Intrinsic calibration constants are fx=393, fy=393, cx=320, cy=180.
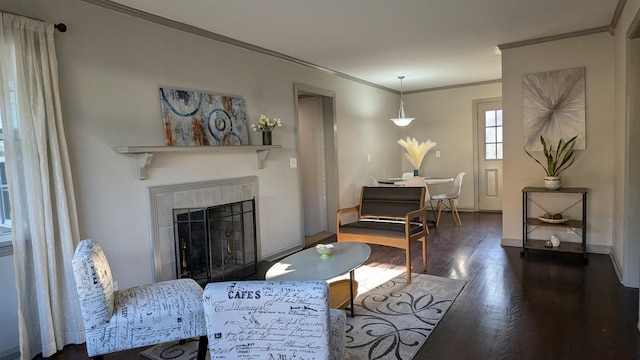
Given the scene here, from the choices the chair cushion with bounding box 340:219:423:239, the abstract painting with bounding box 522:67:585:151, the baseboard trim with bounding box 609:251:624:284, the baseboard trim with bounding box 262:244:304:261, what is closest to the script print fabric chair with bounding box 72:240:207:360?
the chair cushion with bounding box 340:219:423:239

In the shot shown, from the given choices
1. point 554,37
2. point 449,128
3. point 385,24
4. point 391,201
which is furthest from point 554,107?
point 449,128

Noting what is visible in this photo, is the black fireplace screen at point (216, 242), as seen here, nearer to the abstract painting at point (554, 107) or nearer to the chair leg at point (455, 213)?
the abstract painting at point (554, 107)

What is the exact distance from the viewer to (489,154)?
7137 mm

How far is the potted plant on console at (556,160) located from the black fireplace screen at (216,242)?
3.19 metres

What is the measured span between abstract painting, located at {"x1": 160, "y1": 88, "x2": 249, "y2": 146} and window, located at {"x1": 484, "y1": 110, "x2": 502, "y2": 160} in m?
4.88

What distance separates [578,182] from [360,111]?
322 cm

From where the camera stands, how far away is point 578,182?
4.32 meters

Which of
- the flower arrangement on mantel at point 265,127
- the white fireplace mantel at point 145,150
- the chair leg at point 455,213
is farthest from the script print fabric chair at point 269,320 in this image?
the chair leg at point 455,213

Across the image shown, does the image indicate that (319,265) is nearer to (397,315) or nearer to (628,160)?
(397,315)

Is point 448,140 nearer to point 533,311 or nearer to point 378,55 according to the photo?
point 378,55

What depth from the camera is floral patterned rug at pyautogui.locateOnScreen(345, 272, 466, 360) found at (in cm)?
242

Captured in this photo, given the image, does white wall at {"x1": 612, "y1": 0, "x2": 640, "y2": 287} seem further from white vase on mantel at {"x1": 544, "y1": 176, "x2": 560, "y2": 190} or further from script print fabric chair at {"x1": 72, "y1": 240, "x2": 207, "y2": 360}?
script print fabric chair at {"x1": 72, "y1": 240, "x2": 207, "y2": 360}

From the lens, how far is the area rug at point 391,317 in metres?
2.43

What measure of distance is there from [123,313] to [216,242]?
1628 mm
